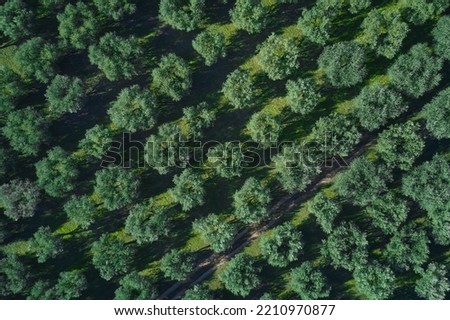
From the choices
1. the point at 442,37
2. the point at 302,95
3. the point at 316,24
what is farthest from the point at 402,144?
the point at 316,24

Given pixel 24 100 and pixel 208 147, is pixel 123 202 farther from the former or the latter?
pixel 24 100

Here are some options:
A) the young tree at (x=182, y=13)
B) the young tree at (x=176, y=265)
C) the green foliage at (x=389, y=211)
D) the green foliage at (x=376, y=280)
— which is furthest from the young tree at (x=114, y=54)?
the green foliage at (x=376, y=280)

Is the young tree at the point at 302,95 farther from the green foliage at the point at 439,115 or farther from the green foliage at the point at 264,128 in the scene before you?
the green foliage at the point at 439,115

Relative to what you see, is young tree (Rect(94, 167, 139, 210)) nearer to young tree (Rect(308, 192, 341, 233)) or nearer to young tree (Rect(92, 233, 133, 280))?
young tree (Rect(92, 233, 133, 280))

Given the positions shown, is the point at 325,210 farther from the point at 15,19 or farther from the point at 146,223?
the point at 15,19

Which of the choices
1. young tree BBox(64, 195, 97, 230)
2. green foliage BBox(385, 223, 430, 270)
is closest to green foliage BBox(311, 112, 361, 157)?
green foliage BBox(385, 223, 430, 270)

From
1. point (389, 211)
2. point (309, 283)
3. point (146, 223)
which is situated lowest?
point (309, 283)
